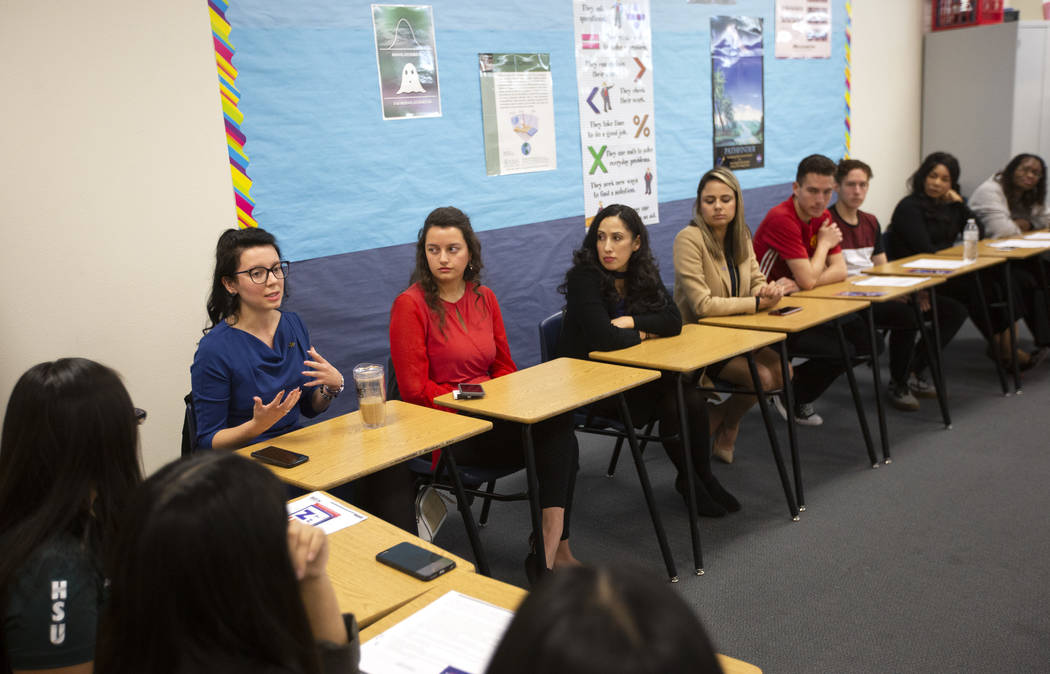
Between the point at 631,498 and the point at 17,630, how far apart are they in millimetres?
2519

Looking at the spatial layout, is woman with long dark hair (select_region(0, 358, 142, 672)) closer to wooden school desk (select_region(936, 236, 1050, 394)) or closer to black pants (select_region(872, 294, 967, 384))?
black pants (select_region(872, 294, 967, 384))

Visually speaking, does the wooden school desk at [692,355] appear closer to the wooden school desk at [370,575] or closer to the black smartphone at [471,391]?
the black smartphone at [471,391]

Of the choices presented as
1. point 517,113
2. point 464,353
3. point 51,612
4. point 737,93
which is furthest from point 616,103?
point 51,612

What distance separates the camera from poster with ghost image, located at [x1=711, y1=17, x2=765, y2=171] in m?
4.98

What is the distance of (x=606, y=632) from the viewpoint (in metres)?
0.49

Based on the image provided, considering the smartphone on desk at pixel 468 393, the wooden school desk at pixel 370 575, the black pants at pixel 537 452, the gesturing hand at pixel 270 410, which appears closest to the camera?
the wooden school desk at pixel 370 575

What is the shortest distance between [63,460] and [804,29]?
17.8 feet

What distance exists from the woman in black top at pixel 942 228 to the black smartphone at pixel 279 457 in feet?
12.6

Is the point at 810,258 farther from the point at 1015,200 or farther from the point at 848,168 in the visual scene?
the point at 1015,200

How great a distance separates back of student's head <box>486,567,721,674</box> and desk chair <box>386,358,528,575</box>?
1780mm

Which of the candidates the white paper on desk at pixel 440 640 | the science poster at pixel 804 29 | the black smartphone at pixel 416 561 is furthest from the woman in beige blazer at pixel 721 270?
the science poster at pixel 804 29

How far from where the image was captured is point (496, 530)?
10.5 ft

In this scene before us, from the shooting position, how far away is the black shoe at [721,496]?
320 centimetres

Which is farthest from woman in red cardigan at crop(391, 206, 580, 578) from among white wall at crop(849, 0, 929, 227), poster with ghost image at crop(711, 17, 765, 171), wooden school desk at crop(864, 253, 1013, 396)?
white wall at crop(849, 0, 929, 227)
